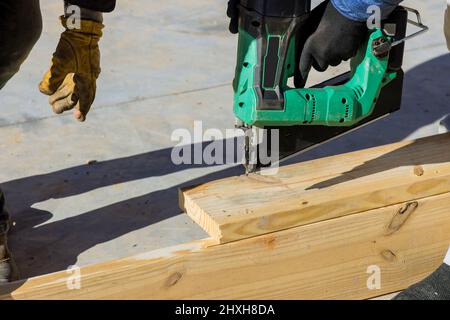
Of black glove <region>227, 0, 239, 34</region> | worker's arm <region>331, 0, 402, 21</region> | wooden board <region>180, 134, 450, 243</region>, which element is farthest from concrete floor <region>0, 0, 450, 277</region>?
worker's arm <region>331, 0, 402, 21</region>

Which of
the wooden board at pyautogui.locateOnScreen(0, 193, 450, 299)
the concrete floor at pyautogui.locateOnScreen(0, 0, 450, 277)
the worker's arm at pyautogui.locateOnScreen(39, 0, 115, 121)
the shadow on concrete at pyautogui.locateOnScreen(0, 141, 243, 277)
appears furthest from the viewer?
the concrete floor at pyautogui.locateOnScreen(0, 0, 450, 277)

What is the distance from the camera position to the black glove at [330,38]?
100 inches

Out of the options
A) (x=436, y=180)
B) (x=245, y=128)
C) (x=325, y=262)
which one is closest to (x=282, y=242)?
(x=325, y=262)

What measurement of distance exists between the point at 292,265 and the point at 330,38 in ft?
2.13

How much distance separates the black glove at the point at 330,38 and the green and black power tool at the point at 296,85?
0.03 meters

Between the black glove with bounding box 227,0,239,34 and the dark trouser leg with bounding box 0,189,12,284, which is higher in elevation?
the black glove with bounding box 227,0,239,34

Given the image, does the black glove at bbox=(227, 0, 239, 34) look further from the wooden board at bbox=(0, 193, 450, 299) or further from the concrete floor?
the concrete floor

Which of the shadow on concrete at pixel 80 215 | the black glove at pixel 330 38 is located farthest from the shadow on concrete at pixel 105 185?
the black glove at pixel 330 38

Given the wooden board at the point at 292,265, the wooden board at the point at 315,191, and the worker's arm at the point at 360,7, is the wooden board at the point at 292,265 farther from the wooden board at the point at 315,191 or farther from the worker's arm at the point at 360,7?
the worker's arm at the point at 360,7

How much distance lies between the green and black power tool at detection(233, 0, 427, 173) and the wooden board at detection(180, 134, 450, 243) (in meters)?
0.10

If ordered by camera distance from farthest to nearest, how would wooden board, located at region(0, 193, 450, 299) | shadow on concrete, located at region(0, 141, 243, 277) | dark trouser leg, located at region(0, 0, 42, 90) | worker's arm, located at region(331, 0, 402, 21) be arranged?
shadow on concrete, located at region(0, 141, 243, 277), dark trouser leg, located at region(0, 0, 42, 90), worker's arm, located at region(331, 0, 402, 21), wooden board, located at region(0, 193, 450, 299)

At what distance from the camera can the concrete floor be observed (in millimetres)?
3258

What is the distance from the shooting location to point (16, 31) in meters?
2.75

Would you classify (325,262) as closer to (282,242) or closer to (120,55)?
(282,242)
